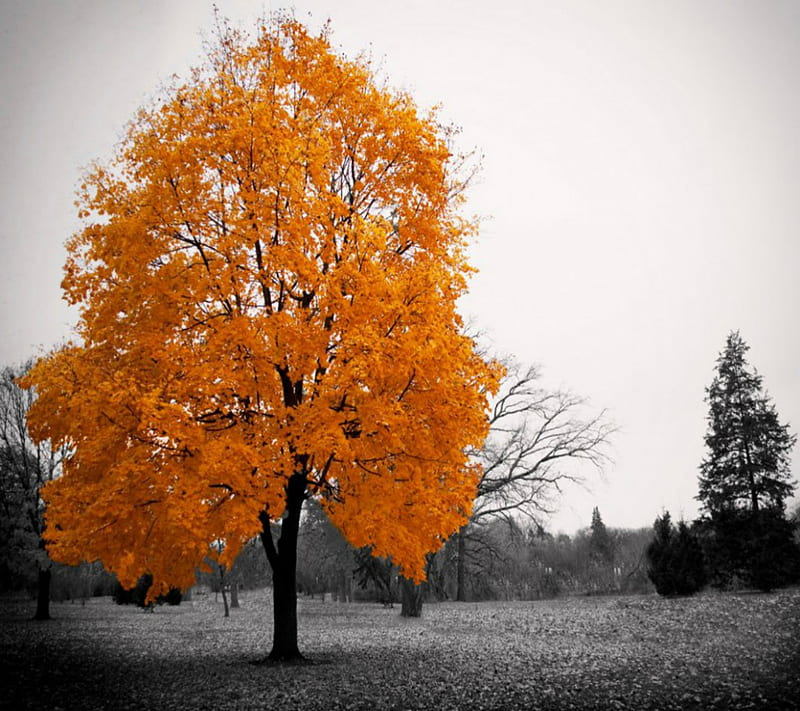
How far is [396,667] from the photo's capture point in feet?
36.0

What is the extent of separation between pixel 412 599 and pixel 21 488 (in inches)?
719

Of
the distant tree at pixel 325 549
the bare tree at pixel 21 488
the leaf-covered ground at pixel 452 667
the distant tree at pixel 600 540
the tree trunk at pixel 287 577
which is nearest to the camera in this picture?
the leaf-covered ground at pixel 452 667

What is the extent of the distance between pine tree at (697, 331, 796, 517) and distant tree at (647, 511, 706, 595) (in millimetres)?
2267

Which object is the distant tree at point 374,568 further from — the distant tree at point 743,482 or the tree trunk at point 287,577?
the tree trunk at point 287,577

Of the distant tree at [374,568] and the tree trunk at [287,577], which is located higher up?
the tree trunk at [287,577]

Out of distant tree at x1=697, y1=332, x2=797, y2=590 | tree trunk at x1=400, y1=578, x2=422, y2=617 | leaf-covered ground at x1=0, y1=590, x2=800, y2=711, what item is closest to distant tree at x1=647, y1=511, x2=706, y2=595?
distant tree at x1=697, y1=332, x2=797, y2=590

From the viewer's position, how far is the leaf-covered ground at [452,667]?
814 centimetres

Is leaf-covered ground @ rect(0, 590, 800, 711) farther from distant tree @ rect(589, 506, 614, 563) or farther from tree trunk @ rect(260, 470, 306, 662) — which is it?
distant tree @ rect(589, 506, 614, 563)

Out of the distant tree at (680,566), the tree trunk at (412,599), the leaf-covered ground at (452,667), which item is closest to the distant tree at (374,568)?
the tree trunk at (412,599)

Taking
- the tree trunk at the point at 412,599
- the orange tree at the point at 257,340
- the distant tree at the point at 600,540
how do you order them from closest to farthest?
the orange tree at the point at 257,340
the tree trunk at the point at 412,599
the distant tree at the point at 600,540

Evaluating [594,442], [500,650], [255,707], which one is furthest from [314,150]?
[594,442]

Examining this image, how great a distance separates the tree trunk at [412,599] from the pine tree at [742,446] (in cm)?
1471

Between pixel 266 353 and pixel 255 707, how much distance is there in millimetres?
5022

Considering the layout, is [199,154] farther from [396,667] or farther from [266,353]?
[396,667]
